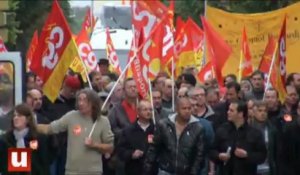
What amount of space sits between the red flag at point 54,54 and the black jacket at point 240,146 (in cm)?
231

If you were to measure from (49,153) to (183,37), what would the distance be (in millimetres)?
12751

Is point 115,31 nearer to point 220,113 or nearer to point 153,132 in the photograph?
point 220,113

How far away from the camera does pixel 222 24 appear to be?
2827cm

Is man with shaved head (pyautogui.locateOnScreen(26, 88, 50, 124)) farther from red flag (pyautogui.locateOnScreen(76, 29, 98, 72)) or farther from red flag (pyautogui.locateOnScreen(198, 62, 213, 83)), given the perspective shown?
red flag (pyautogui.locateOnScreen(198, 62, 213, 83))

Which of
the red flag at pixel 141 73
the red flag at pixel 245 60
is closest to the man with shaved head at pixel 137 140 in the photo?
the red flag at pixel 141 73

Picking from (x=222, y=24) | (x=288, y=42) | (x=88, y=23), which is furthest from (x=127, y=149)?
(x=88, y=23)

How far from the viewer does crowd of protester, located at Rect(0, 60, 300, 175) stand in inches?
640

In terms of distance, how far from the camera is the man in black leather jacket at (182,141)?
1673cm

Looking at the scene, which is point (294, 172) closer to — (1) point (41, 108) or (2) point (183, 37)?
(1) point (41, 108)

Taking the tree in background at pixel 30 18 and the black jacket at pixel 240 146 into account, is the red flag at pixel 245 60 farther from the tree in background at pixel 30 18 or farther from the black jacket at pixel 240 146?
the tree in background at pixel 30 18

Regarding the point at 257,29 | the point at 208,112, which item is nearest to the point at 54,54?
the point at 208,112

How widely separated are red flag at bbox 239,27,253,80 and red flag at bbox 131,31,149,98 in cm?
482

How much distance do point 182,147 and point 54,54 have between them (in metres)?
2.94

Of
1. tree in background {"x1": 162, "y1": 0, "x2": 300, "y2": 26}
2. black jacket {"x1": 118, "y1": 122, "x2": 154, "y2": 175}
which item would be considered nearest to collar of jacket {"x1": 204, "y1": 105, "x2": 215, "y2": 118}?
black jacket {"x1": 118, "y1": 122, "x2": 154, "y2": 175}
